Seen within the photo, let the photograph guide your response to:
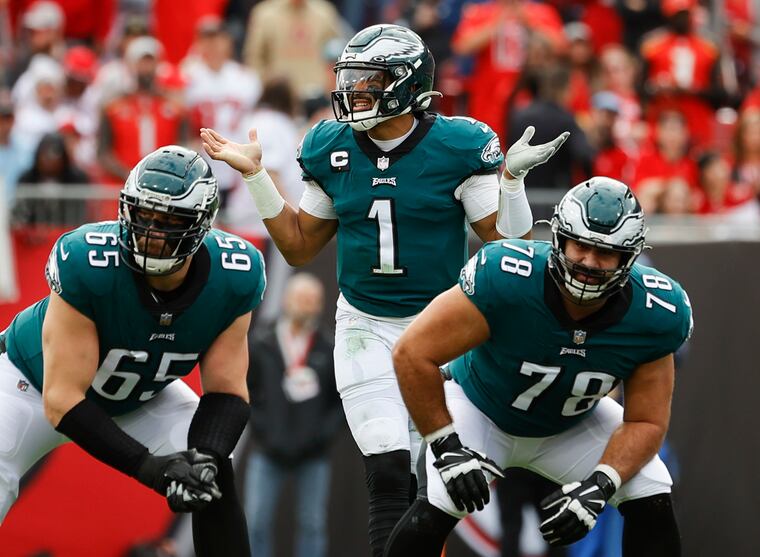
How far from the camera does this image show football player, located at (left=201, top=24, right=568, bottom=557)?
6.54 metres

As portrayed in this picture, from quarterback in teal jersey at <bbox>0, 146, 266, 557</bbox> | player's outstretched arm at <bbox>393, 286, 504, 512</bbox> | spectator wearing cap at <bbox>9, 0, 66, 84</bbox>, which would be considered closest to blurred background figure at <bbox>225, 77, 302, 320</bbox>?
spectator wearing cap at <bbox>9, 0, 66, 84</bbox>

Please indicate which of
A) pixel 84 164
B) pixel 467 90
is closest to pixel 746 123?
pixel 467 90

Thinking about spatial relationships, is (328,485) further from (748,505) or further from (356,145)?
(356,145)

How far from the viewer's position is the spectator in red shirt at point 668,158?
11825 millimetres

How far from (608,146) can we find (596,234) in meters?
6.47

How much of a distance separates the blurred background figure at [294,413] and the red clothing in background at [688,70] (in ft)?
14.6

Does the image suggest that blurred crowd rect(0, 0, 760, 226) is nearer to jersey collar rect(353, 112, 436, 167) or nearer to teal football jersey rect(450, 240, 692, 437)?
jersey collar rect(353, 112, 436, 167)

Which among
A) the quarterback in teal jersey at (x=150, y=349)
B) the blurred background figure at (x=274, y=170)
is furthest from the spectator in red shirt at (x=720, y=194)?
the quarterback in teal jersey at (x=150, y=349)

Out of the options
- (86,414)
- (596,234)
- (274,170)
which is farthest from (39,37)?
(596,234)

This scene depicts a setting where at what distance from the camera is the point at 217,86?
12.5 m

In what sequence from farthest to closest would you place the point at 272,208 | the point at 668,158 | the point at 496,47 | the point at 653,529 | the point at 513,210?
the point at 496,47 → the point at 668,158 → the point at 272,208 → the point at 513,210 → the point at 653,529

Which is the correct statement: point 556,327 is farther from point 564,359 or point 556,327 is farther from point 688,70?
Result: point 688,70

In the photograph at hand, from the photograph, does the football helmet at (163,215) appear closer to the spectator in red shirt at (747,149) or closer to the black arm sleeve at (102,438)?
the black arm sleeve at (102,438)

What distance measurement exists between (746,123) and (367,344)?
6309 mm
